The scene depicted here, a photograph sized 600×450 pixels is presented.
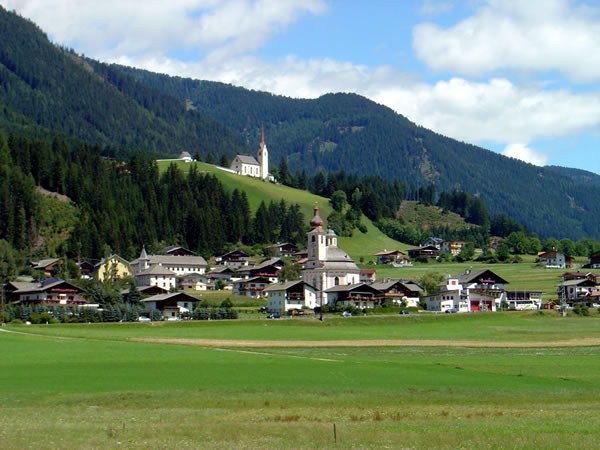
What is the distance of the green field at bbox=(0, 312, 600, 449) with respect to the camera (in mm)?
29266

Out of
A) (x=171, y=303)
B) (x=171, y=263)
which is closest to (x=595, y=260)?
(x=171, y=263)

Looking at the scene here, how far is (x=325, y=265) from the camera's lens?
149000 mm

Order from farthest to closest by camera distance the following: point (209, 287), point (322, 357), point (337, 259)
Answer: point (209, 287)
point (337, 259)
point (322, 357)

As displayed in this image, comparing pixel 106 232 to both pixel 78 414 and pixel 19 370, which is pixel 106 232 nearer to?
pixel 19 370

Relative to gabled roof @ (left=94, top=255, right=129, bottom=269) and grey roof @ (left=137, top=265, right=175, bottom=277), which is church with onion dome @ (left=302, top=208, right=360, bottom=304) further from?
gabled roof @ (left=94, top=255, right=129, bottom=269)

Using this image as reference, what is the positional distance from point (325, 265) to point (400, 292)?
17.5m

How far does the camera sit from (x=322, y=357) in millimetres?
60438

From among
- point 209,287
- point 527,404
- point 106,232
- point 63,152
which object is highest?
point 63,152

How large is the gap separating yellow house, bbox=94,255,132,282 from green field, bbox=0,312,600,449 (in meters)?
72.9

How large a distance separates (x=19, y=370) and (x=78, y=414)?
15.7 m

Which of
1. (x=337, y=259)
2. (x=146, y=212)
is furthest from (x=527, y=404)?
(x=146, y=212)

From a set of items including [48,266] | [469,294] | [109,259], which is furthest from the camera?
[109,259]

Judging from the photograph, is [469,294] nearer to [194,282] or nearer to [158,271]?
[194,282]

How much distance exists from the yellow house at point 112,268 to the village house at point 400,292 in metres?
44.4
